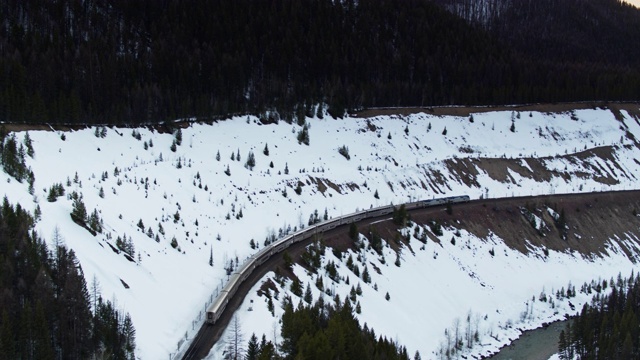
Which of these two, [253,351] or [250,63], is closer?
[253,351]

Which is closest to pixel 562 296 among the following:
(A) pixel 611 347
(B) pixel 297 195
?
(A) pixel 611 347

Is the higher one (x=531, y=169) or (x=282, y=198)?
(x=531, y=169)

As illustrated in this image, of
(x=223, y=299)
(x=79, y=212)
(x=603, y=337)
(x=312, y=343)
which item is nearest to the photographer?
(x=312, y=343)

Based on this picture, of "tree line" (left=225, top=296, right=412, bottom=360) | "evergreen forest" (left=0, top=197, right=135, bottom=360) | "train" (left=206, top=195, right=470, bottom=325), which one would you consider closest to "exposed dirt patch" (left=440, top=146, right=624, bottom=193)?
"train" (left=206, top=195, right=470, bottom=325)

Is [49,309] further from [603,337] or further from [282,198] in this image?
[603,337]

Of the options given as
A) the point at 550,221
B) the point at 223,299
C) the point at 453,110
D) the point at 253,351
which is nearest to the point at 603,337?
the point at 550,221

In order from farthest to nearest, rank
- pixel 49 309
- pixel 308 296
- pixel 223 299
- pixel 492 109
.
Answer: pixel 492 109 < pixel 308 296 < pixel 223 299 < pixel 49 309
